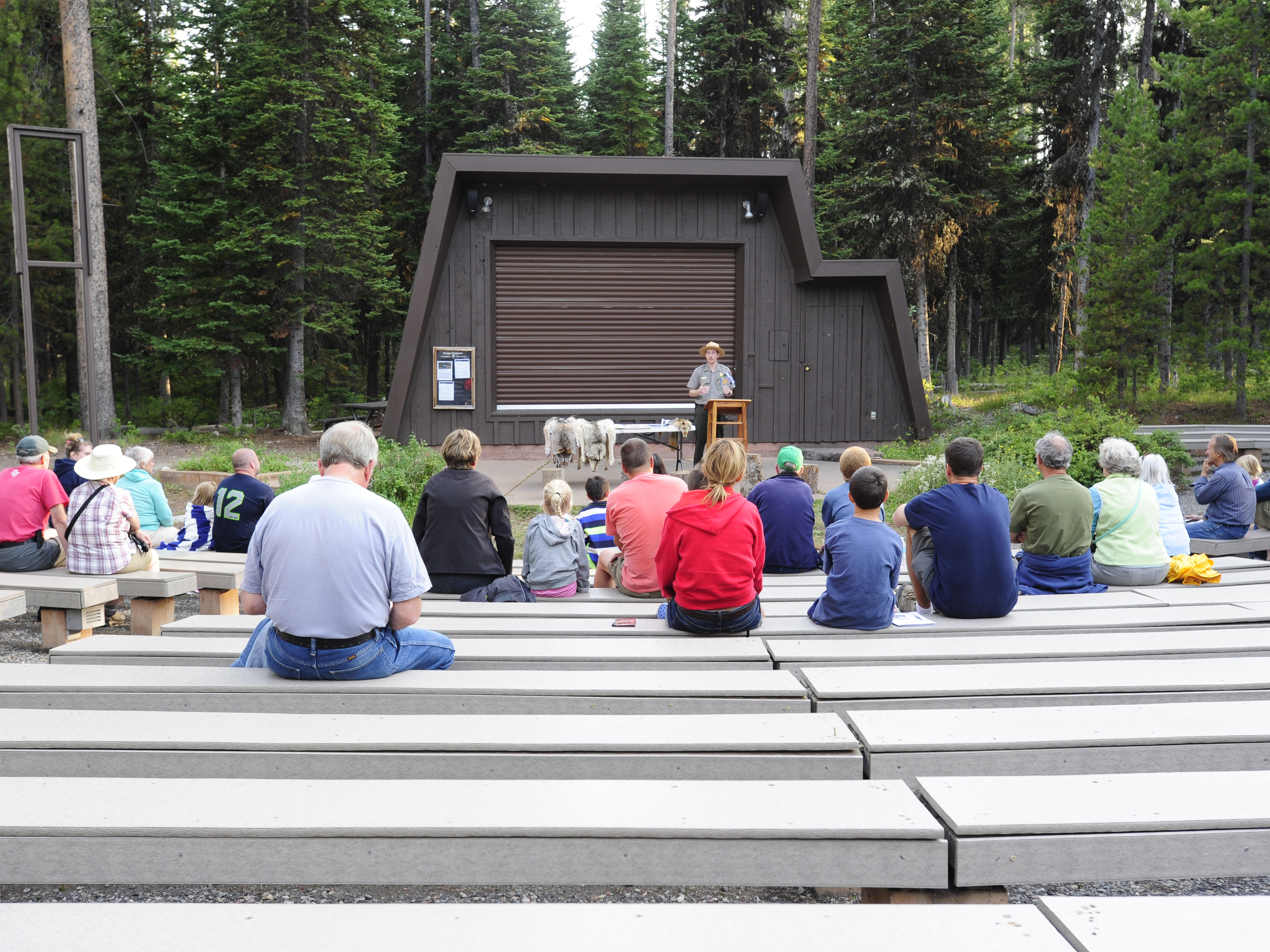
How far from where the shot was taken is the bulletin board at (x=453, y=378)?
15.5 metres

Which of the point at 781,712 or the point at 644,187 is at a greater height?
the point at 644,187

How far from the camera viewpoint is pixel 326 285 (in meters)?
23.2

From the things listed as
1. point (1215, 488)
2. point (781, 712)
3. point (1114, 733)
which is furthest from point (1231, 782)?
point (1215, 488)

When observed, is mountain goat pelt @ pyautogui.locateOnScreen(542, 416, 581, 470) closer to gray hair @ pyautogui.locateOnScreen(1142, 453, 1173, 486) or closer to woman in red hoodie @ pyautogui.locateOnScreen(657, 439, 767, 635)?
gray hair @ pyautogui.locateOnScreen(1142, 453, 1173, 486)

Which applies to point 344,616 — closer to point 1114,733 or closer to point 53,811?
point 53,811

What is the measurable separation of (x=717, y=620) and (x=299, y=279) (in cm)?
2111

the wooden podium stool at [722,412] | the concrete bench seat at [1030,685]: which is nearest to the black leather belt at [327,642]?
the concrete bench seat at [1030,685]

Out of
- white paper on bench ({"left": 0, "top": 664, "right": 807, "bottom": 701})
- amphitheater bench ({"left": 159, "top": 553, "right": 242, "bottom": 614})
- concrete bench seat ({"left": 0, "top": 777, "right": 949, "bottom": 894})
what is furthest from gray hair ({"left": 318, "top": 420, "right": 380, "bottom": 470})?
amphitheater bench ({"left": 159, "top": 553, "right": 242, "bottom": 614})

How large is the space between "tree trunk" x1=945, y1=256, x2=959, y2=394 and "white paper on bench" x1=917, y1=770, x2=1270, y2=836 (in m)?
31.0

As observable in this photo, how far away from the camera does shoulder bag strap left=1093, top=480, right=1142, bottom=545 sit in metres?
5.79

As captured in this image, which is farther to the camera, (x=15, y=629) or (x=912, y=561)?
(x=15, y=629)

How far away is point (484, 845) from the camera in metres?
2.21

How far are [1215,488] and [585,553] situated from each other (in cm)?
534

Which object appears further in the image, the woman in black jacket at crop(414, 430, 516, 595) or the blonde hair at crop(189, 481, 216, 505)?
the blonde hair at crop(189, 481, 216, 505)
